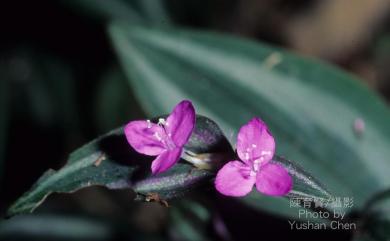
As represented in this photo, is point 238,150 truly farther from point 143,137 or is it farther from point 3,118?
point 3,118

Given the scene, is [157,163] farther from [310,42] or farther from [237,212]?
[310,42]

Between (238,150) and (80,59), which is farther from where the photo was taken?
(80,59)

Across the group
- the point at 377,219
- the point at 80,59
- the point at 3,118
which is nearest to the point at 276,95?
the point at 377,219

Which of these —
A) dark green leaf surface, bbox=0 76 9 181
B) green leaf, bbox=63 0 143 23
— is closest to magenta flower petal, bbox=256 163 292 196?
green leaf, bbox=63 0 143 23

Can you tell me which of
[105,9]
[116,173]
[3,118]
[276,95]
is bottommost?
[116,173]

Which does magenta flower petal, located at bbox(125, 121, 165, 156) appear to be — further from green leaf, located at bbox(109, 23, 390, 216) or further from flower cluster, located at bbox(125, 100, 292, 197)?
green leaf, located at bbox(109, 23, 390, 216)

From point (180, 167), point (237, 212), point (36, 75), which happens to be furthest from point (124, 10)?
point (180, 167)
